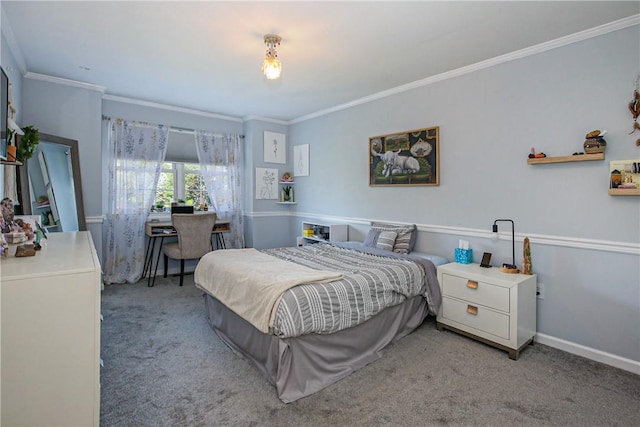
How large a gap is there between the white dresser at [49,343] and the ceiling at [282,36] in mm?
1864

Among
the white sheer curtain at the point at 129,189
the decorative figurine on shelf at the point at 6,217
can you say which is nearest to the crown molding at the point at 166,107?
the white sheer curtain at the point at 129,189

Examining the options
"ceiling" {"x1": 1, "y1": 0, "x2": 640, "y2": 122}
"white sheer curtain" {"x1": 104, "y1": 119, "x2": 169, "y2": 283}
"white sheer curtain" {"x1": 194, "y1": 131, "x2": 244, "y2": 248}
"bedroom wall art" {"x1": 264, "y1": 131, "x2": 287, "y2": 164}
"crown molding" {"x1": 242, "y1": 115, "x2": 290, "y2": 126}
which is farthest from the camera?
"bedroom wall art" {"x1": 264, "y1": 131, "x2": 287, "y2": 164}

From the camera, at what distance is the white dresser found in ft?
3.82

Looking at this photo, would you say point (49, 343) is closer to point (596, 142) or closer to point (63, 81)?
point (596, 142)

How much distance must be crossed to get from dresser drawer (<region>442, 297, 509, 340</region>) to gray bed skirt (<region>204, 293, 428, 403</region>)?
0.24 meters

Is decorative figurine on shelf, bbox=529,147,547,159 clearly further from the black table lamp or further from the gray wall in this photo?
the black table lamp

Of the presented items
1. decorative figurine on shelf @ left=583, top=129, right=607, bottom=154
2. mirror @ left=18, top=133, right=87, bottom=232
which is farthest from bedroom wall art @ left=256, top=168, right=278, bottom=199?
decorative figurine on shelf @ left=583, top=129, right=607, bottom=154

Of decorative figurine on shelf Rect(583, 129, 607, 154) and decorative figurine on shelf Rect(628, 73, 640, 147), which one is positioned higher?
decorative figurine on shelf Rect(628, 73, 640, 147)

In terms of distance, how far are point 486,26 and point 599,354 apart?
2564mm

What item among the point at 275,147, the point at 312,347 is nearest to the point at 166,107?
the point at 275,147

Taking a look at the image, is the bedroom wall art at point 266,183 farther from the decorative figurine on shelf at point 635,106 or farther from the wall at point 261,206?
the decorative figurine on shelf at point 635,106

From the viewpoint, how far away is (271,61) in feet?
8.09

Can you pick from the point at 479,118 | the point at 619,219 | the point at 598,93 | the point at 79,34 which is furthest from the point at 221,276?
the point at 598,93

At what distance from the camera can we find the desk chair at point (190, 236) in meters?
4.17
